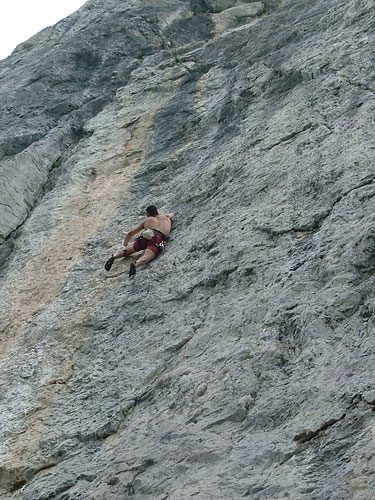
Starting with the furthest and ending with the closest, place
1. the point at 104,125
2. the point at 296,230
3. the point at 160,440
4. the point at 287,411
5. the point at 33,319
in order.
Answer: the point at 104,125 < the point at 33,319 < the point at 296,230 < the point at 160,440 < the point at 287,411

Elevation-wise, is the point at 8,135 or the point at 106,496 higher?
the point at 8,135

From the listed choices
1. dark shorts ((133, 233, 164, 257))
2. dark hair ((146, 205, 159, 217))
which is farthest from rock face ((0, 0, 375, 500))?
dark hair ((146, 205, 159, 217))

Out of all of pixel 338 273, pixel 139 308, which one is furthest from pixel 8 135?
pixel 338 273

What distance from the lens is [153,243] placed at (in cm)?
1309

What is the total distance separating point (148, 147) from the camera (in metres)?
16.9

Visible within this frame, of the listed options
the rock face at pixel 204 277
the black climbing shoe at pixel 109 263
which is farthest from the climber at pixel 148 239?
the rock face at pixel 204 277

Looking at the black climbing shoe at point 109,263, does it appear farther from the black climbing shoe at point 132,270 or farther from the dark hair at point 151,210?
the dark hair at point 151,210

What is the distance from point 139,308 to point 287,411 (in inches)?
166

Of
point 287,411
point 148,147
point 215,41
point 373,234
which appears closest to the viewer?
point 287,411

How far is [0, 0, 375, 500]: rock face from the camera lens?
8.14 m

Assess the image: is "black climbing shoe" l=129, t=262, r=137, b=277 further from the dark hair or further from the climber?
the dark hair

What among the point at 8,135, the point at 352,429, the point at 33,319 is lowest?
the point at 352,429

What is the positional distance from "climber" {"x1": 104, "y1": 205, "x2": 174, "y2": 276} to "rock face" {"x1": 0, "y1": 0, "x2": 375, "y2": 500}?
19cm

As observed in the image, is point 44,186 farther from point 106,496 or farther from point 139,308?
point 106,496
